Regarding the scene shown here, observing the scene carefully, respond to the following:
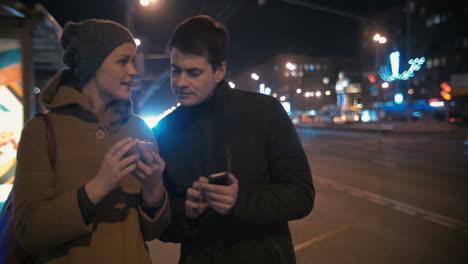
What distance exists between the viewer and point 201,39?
5.70 ft

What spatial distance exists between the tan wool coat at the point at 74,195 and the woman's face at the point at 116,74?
0.06 meters

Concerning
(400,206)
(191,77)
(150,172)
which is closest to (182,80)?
(191,77)

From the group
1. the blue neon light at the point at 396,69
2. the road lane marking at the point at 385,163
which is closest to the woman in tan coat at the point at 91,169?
the blue neon light at the point at 396,69

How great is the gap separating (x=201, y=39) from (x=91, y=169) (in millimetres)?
808

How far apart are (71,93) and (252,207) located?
0.95 m

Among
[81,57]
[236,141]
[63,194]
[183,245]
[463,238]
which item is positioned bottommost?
[463,238]

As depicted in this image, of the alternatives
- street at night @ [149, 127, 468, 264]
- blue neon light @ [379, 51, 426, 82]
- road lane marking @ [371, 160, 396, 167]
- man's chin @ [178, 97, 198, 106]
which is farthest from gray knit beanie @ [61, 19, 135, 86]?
road lane marking @ [371, 160, 396, 167]

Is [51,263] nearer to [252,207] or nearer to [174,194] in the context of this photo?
[174,194]

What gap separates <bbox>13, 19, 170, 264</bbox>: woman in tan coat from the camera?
4.33 ft

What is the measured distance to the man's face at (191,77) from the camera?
69.1 inches

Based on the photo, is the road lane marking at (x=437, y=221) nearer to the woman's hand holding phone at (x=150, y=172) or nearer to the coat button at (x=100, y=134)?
the woman's hand holding phone at (x=150, y=172)

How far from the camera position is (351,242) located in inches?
197

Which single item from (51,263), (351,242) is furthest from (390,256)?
(51,263)

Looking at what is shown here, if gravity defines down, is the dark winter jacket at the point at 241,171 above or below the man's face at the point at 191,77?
below
